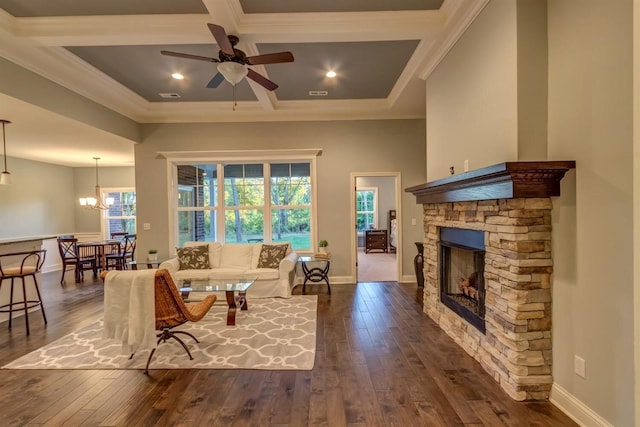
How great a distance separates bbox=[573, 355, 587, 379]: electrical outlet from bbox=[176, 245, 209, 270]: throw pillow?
4733 mm

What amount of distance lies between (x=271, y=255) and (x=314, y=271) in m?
1.01

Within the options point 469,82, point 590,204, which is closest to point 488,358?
point 590,204

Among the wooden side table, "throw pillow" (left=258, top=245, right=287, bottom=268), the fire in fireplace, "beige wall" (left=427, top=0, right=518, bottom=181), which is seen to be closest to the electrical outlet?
the fire in fireplace

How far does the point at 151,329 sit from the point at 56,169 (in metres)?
8.07

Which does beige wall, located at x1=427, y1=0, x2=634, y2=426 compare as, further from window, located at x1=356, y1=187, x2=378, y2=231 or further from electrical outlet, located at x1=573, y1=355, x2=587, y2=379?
window, located at x1=356, y1=187, x2=378, y2=231

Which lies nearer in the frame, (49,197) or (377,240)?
(49,197)

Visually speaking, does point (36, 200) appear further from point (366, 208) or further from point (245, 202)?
point (366, 208)

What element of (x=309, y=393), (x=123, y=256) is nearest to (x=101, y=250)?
(x=123, y=256)

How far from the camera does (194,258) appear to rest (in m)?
5.09

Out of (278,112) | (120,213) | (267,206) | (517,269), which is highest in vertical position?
(278,112)

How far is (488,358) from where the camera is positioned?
2.54m

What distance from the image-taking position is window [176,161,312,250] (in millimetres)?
5926

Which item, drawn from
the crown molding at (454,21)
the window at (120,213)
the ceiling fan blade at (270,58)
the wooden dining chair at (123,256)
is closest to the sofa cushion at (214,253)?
the wooden dining chair at (123,256)

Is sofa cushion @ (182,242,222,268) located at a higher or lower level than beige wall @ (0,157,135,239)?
lower
